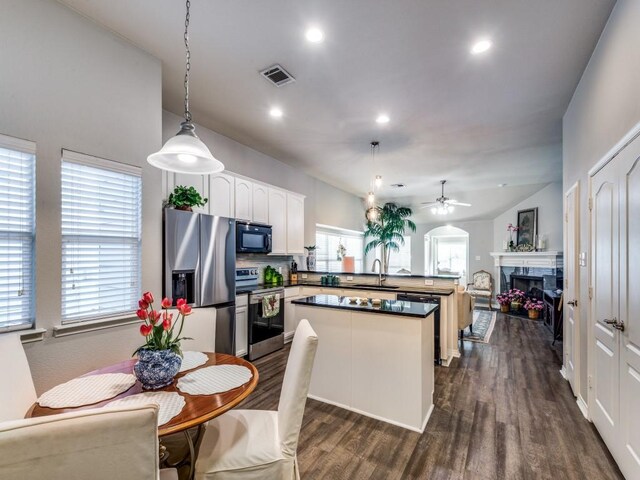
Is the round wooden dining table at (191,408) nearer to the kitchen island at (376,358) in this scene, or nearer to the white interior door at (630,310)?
the kitchen island at (376,358)

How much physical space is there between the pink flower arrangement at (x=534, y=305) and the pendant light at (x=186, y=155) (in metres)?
7.17

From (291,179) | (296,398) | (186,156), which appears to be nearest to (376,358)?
(296,398)

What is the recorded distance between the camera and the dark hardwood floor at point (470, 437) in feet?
6.47

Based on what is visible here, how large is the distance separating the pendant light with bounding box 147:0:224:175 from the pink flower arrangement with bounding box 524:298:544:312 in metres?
7.17

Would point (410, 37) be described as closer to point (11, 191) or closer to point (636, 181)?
point (636, 181)

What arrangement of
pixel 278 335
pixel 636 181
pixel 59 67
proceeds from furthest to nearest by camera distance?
pixel 278 335 < pixel 59 67 < pixel 636 181

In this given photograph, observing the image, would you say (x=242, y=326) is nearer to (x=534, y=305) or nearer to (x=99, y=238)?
(x=99, y=238)

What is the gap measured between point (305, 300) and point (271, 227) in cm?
187

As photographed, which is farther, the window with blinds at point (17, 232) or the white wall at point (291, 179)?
the white wall at point (291, 179)

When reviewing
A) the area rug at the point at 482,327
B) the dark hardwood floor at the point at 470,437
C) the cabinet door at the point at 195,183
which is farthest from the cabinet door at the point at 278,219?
the area rug at the point at 482,327

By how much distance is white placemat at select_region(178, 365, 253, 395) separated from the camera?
152 cm

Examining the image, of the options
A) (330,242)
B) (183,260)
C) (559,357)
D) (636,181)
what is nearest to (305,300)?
(183,260)

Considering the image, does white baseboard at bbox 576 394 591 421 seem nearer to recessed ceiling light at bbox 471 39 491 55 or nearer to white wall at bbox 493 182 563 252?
recessed ceiling light at bbox 471 39 491 55

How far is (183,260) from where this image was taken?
2.99 m
